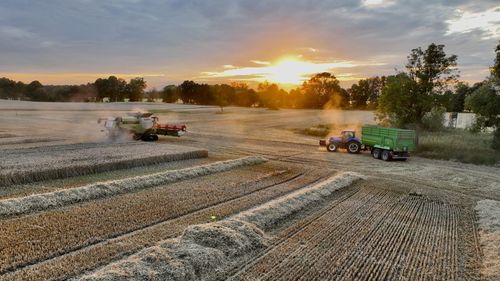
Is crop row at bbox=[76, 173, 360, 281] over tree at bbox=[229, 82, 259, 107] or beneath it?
beneath

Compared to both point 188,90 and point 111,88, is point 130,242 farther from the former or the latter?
point 188,90

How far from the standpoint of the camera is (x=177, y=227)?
12852 mm

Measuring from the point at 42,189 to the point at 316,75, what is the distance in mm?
123618

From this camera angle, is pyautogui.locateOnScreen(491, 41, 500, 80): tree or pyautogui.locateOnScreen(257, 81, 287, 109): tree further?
pyautogui.locateOnScreen(257, 81, 287, 109): tree

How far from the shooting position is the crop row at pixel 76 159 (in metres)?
18.7

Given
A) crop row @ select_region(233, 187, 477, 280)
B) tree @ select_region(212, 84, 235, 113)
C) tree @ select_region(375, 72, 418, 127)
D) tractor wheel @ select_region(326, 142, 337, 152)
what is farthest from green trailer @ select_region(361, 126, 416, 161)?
tree @ select_region(212, 84, 235, 113)

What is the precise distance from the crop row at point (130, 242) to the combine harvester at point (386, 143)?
12228mm

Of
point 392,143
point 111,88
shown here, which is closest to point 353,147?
point 392,143

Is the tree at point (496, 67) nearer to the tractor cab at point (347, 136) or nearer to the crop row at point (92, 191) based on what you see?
the tractor cab at point (347, 136)

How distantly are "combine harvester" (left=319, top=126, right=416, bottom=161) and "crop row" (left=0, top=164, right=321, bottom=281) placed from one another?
1223 centimetres

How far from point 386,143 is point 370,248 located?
18232 millimetres

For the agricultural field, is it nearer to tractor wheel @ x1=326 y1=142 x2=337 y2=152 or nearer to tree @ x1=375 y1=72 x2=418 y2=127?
tractor wheel @ x1=326 y1=142 x2=337 y2=152

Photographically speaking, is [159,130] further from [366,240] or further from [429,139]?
[366,240]

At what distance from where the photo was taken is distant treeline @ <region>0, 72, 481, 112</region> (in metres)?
110
